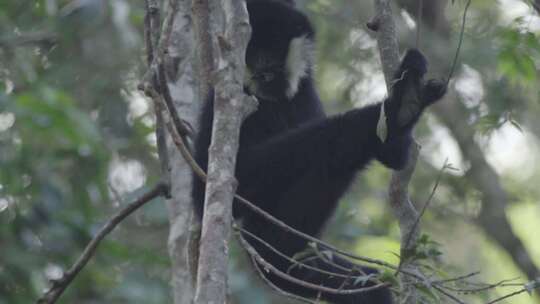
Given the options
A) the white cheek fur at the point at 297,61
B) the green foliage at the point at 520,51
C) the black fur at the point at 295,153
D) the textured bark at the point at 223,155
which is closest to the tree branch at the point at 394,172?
the black fur at the point at 295,153

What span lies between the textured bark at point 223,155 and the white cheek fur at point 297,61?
1312mm

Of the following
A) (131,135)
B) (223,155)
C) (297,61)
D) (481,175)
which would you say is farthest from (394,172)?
(481,175)

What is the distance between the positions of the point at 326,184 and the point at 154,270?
2.17m

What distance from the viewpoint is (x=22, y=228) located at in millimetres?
5656

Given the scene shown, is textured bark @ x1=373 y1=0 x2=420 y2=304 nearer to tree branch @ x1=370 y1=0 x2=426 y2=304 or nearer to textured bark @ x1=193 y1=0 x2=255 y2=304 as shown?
tree branch @ x1=370 y1=0 x2=426 y2=304

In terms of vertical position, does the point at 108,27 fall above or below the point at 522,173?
above

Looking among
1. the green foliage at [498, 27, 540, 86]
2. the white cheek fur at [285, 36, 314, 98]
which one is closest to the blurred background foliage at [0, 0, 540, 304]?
the green foliage at [498, 27, 540, 86]

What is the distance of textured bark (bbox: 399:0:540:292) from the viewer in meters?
8.46

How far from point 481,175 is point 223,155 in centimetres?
589

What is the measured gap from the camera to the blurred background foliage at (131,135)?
18.1 ft

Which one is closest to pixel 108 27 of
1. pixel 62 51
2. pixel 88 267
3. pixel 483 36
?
pixel 62 51

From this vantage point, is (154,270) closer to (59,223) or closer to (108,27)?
(59,223)

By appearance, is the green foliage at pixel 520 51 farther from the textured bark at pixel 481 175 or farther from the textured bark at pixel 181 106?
the textured bark at pixel 481 175

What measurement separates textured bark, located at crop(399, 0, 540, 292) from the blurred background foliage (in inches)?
1.4
